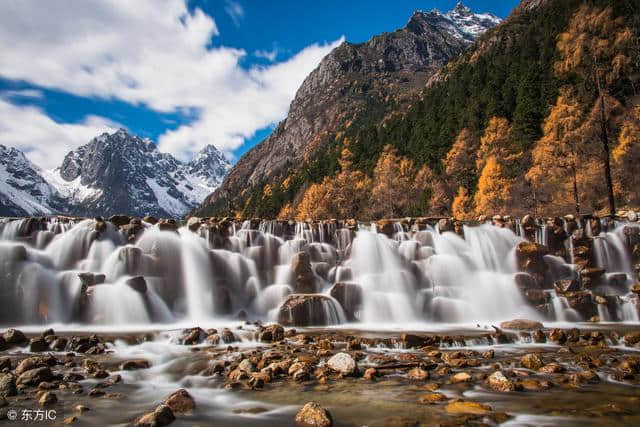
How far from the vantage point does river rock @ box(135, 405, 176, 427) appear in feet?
24.8

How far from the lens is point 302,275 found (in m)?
22.2

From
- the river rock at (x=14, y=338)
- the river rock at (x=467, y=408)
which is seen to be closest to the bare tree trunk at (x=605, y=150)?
the river rock at (x=467, y=408)

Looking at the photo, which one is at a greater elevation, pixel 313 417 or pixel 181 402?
pixel 181 402

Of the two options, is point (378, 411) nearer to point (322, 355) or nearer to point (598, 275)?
point (322, 355)

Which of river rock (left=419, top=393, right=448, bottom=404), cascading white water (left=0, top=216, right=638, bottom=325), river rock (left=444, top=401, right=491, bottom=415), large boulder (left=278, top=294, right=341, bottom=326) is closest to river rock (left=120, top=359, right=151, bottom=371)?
cascading white water (left=0, top=216, right=638, bottom=325)

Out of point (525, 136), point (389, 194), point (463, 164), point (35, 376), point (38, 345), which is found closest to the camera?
point (35, 376)

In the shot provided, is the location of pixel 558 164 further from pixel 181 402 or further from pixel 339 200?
pixel 181 402

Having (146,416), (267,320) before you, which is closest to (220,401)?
(146,416)

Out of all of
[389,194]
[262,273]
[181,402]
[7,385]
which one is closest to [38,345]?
[7,385]

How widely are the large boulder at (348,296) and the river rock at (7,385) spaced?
14034 mm

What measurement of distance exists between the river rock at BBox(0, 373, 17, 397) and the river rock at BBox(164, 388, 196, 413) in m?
3.49

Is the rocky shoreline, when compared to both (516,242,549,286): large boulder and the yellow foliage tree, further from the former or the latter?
the yellow foliage tree

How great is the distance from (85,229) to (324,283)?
569 inches

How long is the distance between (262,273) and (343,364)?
1334 centimetres
